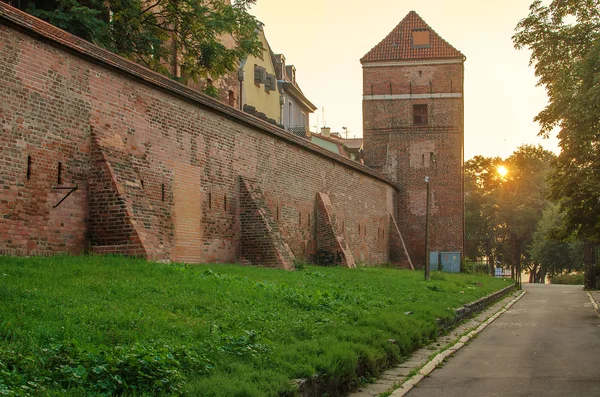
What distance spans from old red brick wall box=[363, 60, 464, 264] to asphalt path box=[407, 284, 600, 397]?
25.9 m

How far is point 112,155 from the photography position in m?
14.1

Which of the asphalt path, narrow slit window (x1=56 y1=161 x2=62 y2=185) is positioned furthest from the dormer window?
narrow slit window (x1=56 y1=161 x2=62 y2=185)

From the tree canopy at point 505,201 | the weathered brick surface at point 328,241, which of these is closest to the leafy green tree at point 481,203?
the tree canopy at point 505,201

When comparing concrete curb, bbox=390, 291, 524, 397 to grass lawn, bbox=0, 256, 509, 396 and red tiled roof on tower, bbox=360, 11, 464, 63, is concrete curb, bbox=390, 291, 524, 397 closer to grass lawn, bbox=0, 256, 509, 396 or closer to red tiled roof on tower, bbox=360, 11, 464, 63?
grass lawn, bbox=0, 256, 509, 396

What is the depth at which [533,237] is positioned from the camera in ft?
192

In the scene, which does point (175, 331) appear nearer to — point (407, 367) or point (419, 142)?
point (407, 367)

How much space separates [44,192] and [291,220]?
12029 millimetres

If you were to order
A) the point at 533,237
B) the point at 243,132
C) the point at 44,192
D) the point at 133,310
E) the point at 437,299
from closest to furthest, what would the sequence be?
the point at 133,310, the point at 44,192, the point at 437,299, the point at 243,132, the point at 533,237

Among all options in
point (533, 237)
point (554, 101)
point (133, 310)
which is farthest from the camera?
point (533, 237)

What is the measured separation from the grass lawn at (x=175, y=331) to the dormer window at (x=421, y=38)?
1325 inches

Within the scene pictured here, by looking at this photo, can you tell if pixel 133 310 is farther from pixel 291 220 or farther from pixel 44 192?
pixel 291 220

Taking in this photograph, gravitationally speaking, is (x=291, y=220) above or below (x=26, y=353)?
above

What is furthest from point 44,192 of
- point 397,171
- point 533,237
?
point 533,237

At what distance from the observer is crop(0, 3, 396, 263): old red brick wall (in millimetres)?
12039
